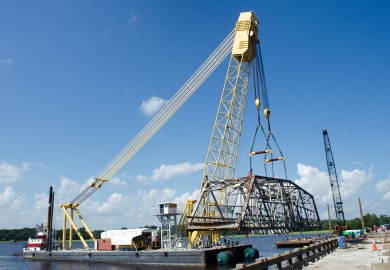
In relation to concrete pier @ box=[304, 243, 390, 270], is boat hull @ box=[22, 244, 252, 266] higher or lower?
lower

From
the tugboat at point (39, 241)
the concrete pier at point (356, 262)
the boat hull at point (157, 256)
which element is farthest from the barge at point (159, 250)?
the concrete pier at point (356, 262)

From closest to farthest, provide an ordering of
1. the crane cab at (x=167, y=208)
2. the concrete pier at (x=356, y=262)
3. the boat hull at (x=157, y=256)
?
the concrete pier at (x=356, y=262), the boat hull at (x=157, y=256), the crane cab at (x=167, y=208)

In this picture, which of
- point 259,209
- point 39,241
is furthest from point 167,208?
point 39,241

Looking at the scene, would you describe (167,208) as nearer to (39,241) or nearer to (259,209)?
(259,209)

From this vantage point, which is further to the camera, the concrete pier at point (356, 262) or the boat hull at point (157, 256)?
the boat hull at point (157, 256)

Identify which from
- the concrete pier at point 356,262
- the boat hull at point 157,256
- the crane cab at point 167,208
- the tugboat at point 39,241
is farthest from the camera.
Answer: the tugboat at point 39,241

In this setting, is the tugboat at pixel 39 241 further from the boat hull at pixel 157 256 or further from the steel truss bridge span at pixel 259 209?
the steel truss bridge span at pixel 259 209

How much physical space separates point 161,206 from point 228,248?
41.9ft

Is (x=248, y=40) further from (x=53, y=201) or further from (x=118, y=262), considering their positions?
(x=53, y=201)

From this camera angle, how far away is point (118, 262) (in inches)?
2409

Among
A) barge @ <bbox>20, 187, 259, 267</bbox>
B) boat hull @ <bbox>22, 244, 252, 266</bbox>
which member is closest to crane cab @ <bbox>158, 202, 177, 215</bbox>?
barge @ <bbox>20, 187, 259, 267</bbox>

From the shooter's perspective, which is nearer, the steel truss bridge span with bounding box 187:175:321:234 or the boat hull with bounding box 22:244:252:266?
the steel truss bridge span with bounding box 187:175:321:234

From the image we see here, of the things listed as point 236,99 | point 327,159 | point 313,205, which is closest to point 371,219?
point 327,159

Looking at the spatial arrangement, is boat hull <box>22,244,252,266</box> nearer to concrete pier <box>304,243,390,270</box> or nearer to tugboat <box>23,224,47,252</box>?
tugboat <box>23,224,47,252</box>
